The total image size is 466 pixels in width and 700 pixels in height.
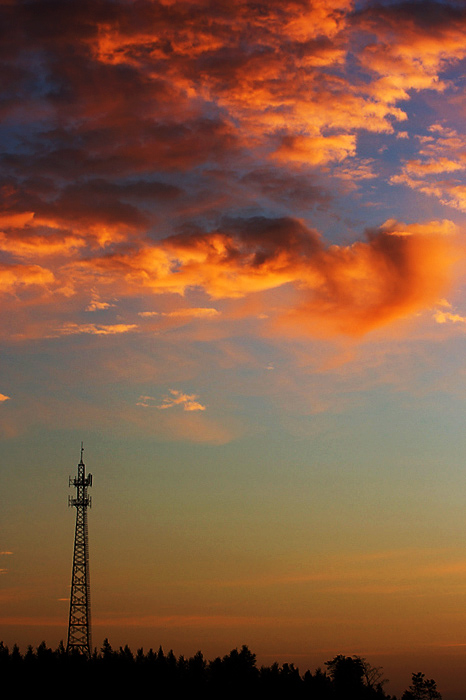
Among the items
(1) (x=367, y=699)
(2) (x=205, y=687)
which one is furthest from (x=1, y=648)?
(1) (x=367, y=699)

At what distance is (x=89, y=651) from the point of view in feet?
318

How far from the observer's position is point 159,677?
120 m

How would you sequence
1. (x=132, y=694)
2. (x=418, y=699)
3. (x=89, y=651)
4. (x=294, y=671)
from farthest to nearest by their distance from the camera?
(x=418, y=699), (x=294, y=671), (x=132, y=694), (x=89, y=651)

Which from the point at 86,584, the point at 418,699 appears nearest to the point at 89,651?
the point at 86,584

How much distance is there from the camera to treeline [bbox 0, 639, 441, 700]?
352 feet

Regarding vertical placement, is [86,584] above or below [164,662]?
above

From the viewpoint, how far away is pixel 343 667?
176750 mm

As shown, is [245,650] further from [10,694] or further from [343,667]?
[10,694]

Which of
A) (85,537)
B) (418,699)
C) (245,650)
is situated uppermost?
(85,537)

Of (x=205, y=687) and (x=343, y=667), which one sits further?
(x=343, y=667)

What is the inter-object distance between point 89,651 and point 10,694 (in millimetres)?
16046

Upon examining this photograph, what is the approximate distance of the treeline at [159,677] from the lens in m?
107

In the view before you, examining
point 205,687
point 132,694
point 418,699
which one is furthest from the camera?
point 418,699

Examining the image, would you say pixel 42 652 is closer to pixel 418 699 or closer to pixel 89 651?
pixel 89 651
